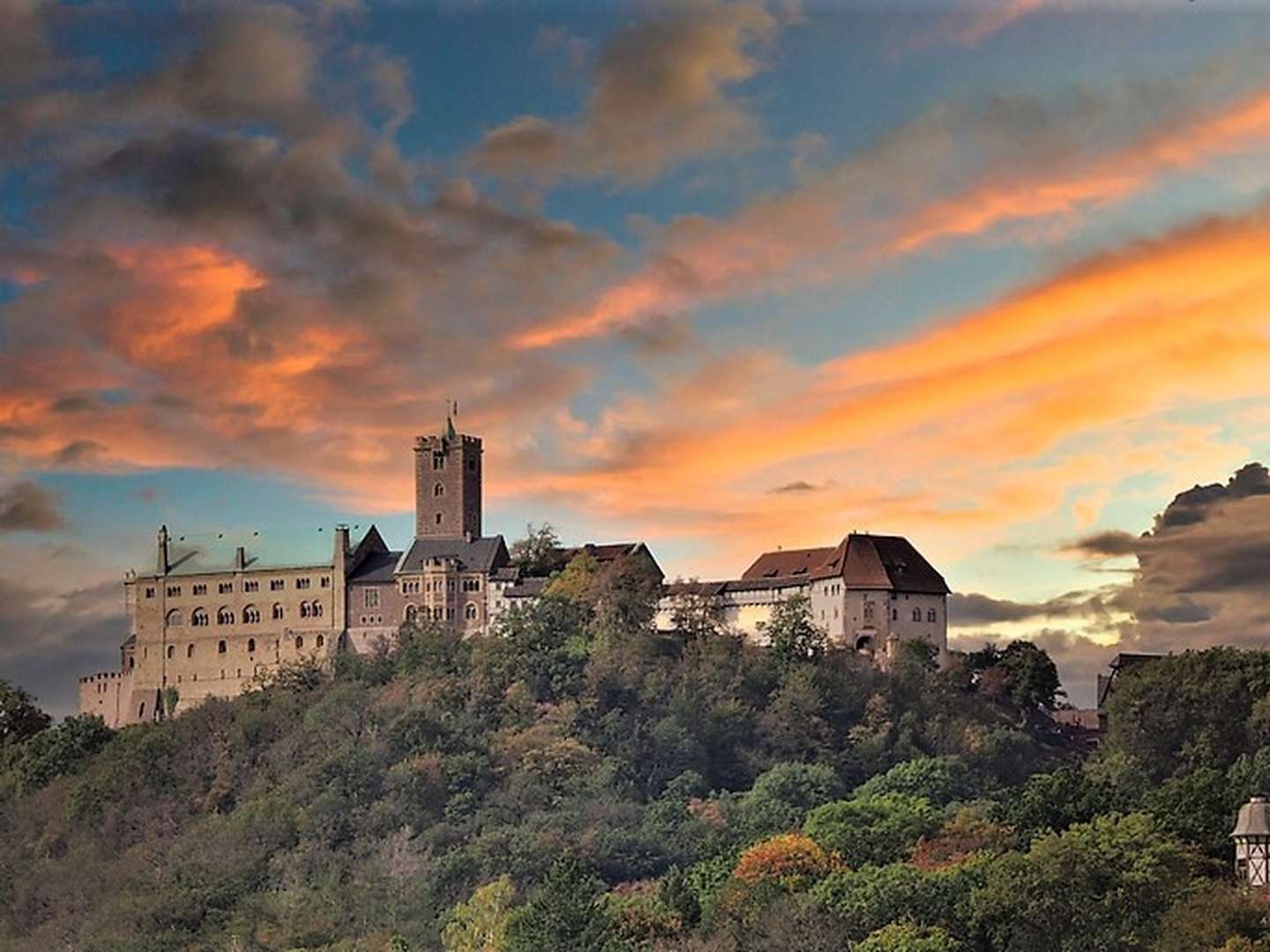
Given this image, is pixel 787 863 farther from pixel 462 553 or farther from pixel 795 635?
pixel 462 553

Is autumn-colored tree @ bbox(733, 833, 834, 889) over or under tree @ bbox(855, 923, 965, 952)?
over

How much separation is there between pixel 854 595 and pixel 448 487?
10131mm

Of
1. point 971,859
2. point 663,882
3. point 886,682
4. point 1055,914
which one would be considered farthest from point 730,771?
point 1055,914

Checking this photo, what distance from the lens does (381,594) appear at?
192 feet

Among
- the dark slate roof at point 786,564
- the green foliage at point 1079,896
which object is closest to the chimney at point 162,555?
the dark slate roof at point 786,564

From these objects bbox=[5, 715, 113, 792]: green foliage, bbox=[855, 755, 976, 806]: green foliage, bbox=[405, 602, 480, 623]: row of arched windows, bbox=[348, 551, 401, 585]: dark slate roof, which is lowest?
bbox=[855, 755, 976, 806]: green foliage

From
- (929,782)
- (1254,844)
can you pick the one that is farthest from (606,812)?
(1254,844)

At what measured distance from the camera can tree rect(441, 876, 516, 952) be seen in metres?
41.5

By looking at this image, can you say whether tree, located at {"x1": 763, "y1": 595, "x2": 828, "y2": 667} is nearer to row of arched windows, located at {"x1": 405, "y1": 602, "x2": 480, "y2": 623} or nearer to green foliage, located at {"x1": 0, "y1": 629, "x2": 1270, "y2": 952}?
green foliage, located at {"x1": 0, "y1": 629, "x2": 1270, "y2": 952}

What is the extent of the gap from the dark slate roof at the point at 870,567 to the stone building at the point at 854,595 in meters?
0.02

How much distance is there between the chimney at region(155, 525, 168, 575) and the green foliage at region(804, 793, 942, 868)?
20.5 metres

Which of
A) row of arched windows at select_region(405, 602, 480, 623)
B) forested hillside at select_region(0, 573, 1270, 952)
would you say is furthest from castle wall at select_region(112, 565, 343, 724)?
forested hillside at select_region(0, 573, 1270, 952)

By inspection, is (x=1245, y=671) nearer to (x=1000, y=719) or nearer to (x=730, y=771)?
(x=1000, y=719)

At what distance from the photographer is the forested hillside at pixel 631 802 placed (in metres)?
38.5
